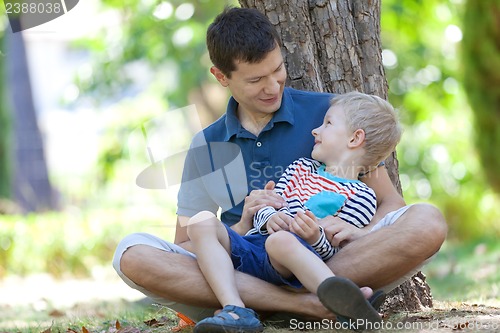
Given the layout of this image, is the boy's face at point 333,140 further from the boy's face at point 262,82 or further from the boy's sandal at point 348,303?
the boy's sandal at point 348,303

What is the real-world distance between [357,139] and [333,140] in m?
0.10

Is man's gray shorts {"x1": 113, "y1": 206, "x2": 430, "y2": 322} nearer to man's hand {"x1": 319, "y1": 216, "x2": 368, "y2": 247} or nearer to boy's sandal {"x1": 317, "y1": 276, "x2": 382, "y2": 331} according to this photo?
man's hand {"x1": 319, "y1": 216, "x2": 368, "y2": 247}

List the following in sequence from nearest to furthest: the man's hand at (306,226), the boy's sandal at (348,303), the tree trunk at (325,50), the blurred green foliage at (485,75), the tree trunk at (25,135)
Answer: the boy's sandal at (348,303), the man's hand at (306,226), the tree trunk at (325,50), the blurred green foliage at (485,75), the tree trunk at (25,135)

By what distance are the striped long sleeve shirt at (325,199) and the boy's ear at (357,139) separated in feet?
0.51

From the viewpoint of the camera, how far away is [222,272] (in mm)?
3006

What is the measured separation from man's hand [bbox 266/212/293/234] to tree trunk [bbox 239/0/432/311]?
97 cm

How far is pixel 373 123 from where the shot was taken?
330cm

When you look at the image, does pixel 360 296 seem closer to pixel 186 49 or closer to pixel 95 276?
pixel 95 276

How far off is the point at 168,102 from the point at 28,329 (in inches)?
284

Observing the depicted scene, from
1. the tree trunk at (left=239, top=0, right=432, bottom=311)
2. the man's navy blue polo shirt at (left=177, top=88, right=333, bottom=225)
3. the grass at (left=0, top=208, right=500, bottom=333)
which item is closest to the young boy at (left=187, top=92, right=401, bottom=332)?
the man's navy blue polo shirt at (left=177, top=88, right=333, bottom=225)

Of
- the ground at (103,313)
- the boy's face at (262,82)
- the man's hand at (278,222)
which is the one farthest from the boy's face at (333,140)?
the ground at (103,313)

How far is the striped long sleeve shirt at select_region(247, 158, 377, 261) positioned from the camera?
125 inches

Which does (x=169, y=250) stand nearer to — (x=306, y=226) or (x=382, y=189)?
(x=306, y=226)

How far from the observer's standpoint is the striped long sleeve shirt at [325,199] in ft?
10.4
